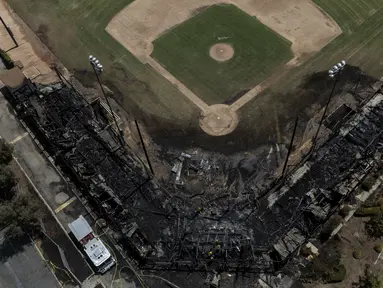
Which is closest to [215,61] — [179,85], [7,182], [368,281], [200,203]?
[179,85]

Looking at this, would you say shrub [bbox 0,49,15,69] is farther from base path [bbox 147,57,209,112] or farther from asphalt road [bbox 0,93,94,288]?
base path [bbox 147,57,209,112]

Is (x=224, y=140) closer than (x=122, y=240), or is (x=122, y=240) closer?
(x=122, y=240)

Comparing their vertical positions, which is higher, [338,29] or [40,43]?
[338,29]

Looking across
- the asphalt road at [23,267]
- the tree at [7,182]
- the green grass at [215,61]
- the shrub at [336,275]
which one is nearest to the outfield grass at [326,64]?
the green grass at [215,61]

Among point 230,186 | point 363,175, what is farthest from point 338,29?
point 230,186

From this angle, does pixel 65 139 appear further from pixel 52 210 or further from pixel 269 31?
pixel 269 31

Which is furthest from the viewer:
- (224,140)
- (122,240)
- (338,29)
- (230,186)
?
(338,29)

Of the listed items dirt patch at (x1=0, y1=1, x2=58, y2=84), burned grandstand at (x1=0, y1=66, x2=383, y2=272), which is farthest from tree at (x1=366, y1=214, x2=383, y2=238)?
dirt patch at (x1=0, y1=1, x2=58, y2=84)
